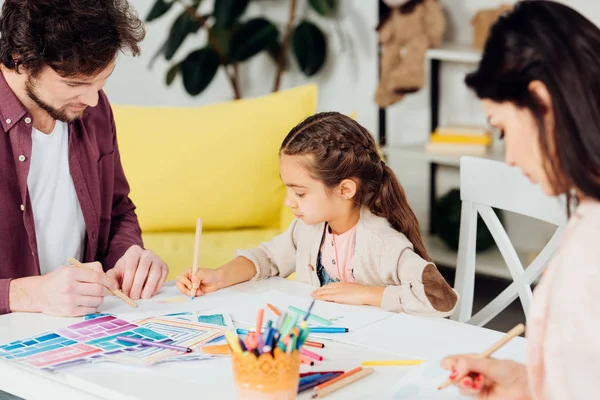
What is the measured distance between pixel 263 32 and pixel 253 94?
547mm

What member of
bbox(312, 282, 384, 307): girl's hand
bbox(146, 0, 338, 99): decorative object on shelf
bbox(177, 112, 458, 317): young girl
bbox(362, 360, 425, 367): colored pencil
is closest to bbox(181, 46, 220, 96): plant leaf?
bbox(146, 0, 338, 99): decorative object on shelf

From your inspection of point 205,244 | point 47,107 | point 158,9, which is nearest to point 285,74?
point 158,9

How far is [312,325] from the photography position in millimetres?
1433

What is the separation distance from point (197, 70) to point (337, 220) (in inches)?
88.9

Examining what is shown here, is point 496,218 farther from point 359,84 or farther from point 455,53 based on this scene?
point 359,84

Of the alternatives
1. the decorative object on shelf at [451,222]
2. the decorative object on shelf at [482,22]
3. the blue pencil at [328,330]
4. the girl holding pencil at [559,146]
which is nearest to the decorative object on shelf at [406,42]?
the decorative object on shelf at [482,22]

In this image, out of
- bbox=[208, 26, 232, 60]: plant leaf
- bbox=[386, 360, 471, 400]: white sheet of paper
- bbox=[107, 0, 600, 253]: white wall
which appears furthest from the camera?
bbox=[208, 26, 232, 60]: plant leaf

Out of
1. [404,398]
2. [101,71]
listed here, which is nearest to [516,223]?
[101,71]

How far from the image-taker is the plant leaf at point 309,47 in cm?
391

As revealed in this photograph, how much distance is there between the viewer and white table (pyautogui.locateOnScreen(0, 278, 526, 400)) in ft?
3.88

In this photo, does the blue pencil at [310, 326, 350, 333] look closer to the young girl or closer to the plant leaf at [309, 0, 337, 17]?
the young girl

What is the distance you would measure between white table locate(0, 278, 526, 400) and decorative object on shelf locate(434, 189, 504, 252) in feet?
7.19

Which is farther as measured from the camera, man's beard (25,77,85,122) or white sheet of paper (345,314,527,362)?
man's beard (25,77,85,122)

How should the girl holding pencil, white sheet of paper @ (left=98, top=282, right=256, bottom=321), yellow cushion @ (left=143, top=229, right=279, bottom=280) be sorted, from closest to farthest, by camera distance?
the girl holding pencil < white sheet of paper @ (left=98, top=282, right=256, bottom=321) < yellow cushion @ (left=143, top=229, right=279, bottom=280)
